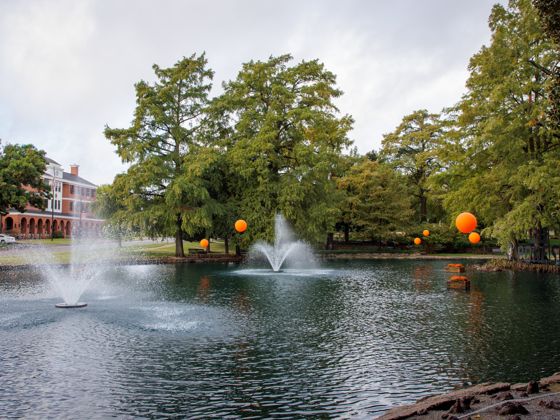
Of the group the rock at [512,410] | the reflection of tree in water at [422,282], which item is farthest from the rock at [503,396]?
the reflection of tree in water at [422,282]

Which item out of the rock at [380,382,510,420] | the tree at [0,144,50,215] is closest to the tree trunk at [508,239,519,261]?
→ the rock at [380,382,510,420]

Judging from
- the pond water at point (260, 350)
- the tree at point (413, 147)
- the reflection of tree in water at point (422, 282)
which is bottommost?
the pond water at point (260, 350)

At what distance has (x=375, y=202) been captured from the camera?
162ft

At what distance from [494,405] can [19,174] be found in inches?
1533

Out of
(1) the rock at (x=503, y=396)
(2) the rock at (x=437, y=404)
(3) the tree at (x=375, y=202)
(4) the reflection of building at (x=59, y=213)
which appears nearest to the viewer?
(2) the rock at (x=437, y=404)

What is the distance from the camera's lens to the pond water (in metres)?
6.88

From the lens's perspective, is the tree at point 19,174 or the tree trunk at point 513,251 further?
the tree at point 19,174

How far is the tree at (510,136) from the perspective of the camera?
26641mm

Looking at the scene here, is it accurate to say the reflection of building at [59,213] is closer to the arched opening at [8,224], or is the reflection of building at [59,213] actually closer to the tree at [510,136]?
the arched opening at [8,224]

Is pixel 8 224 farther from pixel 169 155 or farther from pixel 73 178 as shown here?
pixel 169 155

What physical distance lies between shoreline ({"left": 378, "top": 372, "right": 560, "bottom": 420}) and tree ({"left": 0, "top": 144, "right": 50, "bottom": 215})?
37.0 m

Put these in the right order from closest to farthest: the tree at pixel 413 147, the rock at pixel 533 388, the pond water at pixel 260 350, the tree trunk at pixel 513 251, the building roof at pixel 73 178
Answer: the rock at pixel 533 388
the pond water at pixel 260 350
the tree trunk at pixel 513 251
the tree at pixel 413 147
the building roof at pixel 73 178

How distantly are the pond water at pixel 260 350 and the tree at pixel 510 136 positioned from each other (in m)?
10.0

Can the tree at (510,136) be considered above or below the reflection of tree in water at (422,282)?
above
